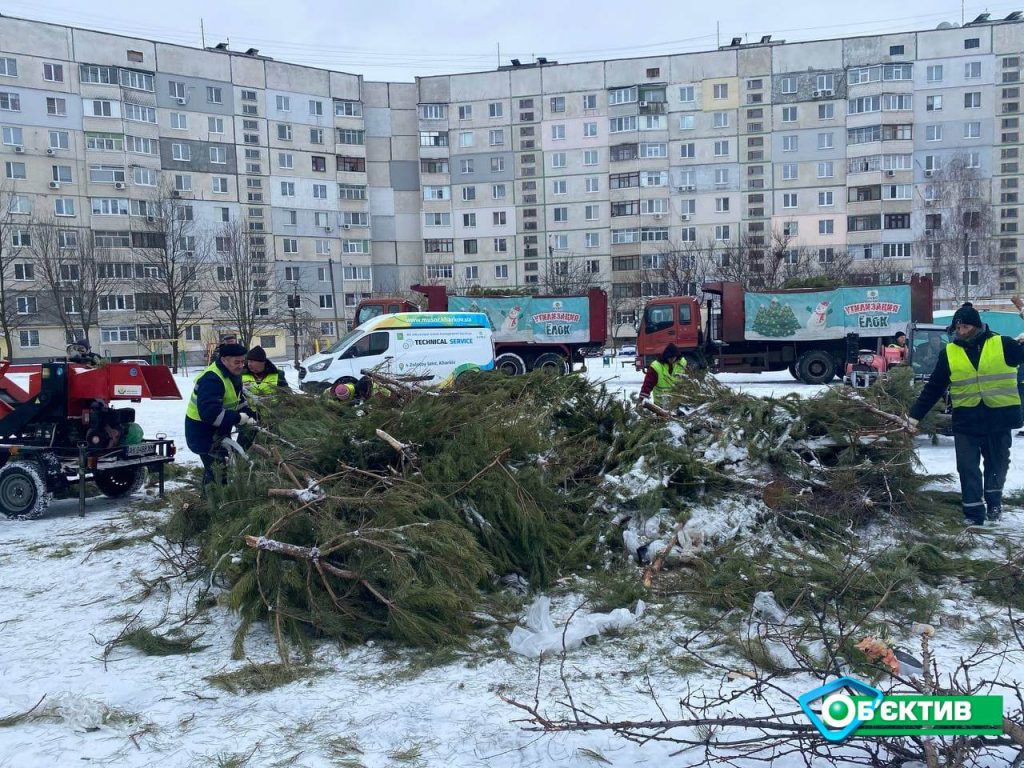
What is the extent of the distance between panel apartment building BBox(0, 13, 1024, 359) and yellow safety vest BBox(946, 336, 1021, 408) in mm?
45163

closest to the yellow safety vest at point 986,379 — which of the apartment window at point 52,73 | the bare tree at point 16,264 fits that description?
the bare tree at point 16,264

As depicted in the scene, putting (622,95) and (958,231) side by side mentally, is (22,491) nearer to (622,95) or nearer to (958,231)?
(622,95)

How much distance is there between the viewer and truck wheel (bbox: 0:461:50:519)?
25.5 feet

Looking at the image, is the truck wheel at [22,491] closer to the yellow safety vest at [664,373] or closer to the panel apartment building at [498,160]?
the yellow safety vest at [664,373]

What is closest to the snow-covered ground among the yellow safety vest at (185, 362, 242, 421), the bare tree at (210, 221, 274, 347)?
the yellow safety vest at (185, 362, 242, 421)

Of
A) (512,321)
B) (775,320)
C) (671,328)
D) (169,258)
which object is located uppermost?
(169,258)

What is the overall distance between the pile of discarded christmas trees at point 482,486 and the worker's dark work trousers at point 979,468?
360 mm

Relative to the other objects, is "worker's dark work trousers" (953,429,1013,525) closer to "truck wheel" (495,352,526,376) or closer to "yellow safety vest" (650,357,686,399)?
"yellow safety vest" (650,357,686,399)

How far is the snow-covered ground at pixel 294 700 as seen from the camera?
3285 millimetres

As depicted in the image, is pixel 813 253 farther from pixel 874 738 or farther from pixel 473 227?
pixel 874 738

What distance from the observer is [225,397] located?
708 centimetres

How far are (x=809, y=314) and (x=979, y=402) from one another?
15.3 m

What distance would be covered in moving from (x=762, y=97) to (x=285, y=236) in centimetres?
3471

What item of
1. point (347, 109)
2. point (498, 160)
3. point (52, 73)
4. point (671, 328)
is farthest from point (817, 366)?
point (52, 73)
